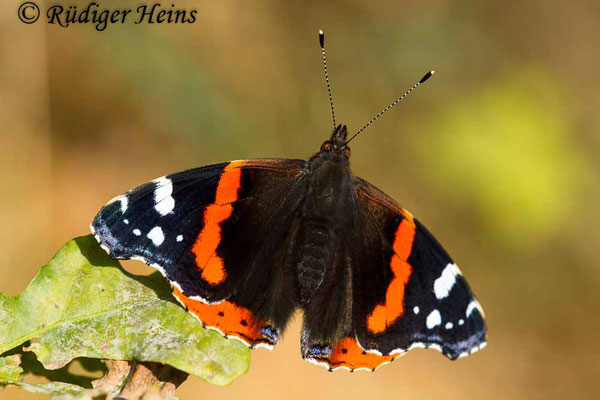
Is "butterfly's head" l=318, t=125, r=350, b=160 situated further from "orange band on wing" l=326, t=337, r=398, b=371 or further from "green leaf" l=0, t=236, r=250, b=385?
"green leaf" l=0, t=236, r=250, b=385

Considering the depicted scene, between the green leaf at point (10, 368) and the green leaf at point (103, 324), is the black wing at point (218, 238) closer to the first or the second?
the green leaf at point (103, 324)

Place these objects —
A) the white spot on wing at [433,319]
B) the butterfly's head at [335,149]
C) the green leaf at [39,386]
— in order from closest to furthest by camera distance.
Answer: the green leaf at [39,386] → the white spot on wing at [433,319] → the butterfly's head at [335,149]

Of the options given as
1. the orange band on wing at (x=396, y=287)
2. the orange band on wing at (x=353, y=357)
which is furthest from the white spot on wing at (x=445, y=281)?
the orange band on wing at (x=353, y=357)

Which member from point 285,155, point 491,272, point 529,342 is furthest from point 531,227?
point 285,155

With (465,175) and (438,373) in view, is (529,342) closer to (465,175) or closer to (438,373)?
(438,373)

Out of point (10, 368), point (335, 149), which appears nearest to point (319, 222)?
point (335, 149)

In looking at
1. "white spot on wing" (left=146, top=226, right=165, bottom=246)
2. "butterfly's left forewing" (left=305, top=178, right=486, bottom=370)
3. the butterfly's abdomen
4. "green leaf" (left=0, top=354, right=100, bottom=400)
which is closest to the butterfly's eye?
the butterfly's abdomen

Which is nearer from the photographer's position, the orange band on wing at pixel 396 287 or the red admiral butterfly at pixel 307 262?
the red admiral butterfly at pixel 307 262
